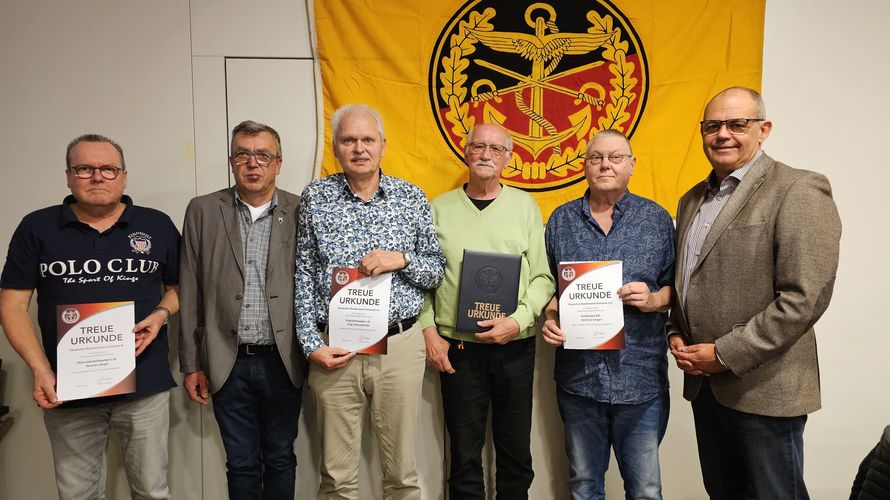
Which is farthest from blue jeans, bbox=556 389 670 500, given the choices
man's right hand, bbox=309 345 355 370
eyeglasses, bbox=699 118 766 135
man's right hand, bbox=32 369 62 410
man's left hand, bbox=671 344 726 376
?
→ man's right hand, bbox=32 369 62 410

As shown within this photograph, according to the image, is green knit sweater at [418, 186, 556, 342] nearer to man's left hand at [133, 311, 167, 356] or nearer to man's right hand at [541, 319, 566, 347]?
man's right hand at [541, 319, 566, 347]

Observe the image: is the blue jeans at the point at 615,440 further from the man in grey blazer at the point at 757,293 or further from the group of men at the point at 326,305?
the man in grey blazer at the point at 757,293

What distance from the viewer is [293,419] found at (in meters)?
2.04

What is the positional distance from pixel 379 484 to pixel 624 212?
6.06ft

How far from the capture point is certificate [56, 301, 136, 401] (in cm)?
170

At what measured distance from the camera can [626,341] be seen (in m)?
1.84

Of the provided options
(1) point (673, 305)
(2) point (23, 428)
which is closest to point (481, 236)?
(1) point (673, 305)

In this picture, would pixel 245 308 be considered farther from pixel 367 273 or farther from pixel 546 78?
pixel 546 78

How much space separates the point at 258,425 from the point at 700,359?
173 centimetres

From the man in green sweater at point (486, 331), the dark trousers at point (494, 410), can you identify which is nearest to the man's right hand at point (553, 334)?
the man in green sweater at point (486, 331)

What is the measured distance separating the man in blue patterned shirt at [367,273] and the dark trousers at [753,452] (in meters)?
1.09

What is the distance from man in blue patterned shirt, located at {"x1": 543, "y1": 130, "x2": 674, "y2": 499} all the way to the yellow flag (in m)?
0.65

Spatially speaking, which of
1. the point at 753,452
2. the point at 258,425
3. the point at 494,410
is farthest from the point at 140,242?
the point at 753,452

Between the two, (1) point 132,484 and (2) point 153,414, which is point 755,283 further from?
(1) point 132,484
